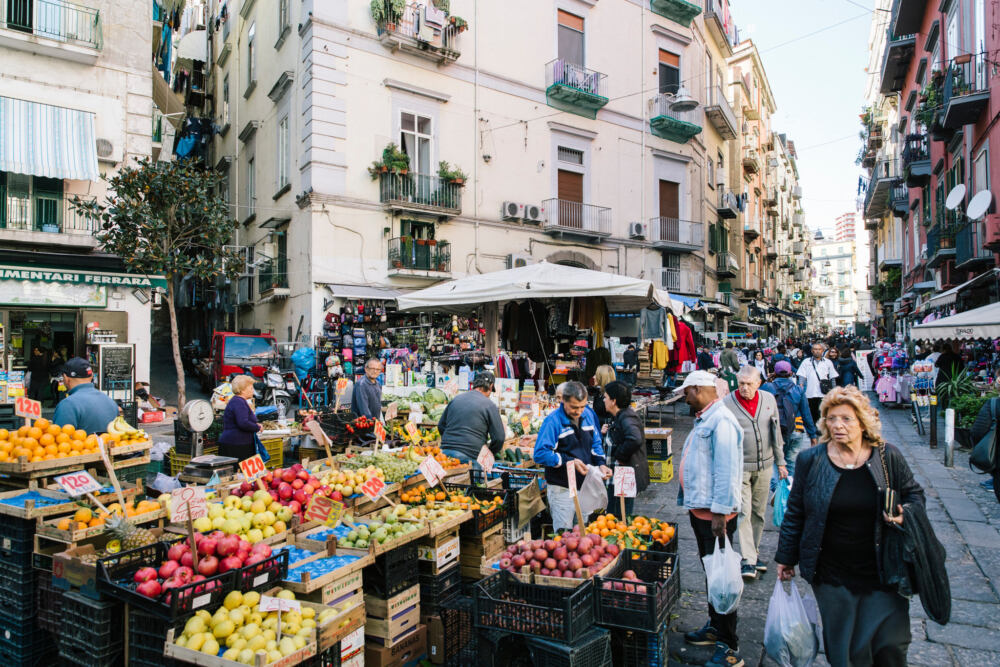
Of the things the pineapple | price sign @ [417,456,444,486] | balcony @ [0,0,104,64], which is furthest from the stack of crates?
balcony @ [0,0,104,64]

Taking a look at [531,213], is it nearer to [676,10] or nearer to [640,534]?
[676,10]

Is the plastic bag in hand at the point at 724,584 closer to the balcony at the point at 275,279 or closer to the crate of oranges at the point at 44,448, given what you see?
the crate of oranges at the point at 44,448

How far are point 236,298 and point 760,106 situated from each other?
125ft

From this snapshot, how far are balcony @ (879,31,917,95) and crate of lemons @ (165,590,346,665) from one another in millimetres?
29095

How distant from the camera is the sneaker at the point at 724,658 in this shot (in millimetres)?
3923

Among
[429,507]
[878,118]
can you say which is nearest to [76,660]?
[429,507]

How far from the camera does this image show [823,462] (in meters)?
3.28

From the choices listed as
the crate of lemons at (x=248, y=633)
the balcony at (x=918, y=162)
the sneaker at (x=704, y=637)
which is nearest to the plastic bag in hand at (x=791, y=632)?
the sneaker at (x=704, y=637)

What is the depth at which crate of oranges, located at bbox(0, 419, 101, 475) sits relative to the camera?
17.3 feet

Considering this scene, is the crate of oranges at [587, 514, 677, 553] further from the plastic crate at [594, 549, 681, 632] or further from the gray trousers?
the gray trousers

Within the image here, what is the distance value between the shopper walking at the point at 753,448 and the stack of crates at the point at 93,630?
179 inches

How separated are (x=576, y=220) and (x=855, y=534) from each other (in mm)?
18879

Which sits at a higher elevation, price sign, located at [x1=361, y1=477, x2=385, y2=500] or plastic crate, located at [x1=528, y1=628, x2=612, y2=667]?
price sign, located at [x1=361, y1=477, x2=385, y2=500]

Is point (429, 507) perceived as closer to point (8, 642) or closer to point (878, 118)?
point (8, 642)
